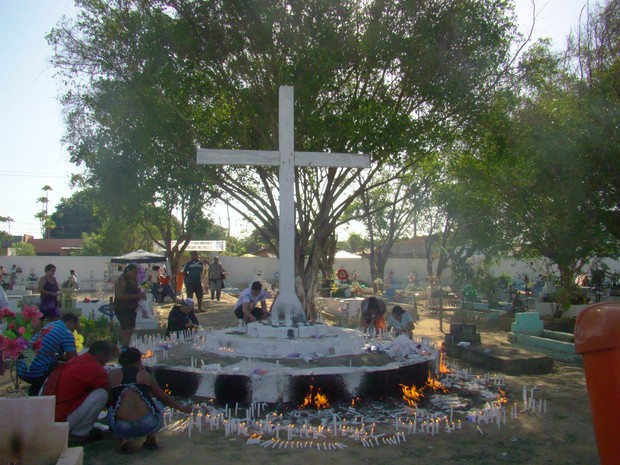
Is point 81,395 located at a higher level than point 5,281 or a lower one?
lower

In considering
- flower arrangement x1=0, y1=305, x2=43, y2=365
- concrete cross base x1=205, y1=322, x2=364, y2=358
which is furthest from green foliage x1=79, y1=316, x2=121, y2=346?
flower arrangement x1=0, y1=305, x2=43, y2=365

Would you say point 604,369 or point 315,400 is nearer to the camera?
point 604,369

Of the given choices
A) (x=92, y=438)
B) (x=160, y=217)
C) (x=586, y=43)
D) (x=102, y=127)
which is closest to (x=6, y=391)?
(x=92, y=438)

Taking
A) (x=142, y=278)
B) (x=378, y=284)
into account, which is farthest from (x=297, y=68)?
(x=378, y=284)

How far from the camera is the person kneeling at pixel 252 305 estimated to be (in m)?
12.0

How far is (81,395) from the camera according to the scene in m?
6.21

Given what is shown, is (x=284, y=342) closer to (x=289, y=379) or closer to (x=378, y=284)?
(x=289, y=379)

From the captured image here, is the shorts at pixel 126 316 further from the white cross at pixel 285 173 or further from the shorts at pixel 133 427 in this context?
the shorts at pixel 133 427

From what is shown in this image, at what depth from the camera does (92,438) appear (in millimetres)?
6305

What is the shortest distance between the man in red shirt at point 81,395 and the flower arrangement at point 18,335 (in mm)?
916

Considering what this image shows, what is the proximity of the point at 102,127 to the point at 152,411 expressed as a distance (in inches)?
409

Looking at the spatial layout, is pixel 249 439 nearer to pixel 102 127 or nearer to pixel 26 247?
pixel 102 127

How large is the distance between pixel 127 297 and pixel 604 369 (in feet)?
25.9

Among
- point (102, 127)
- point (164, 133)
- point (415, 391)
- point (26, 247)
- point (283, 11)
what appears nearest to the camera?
point (415, 391)
